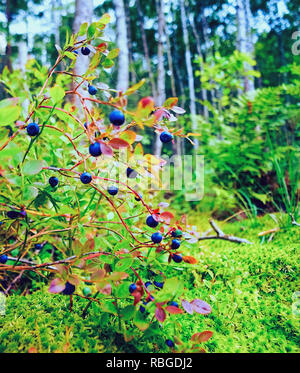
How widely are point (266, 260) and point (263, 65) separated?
68.1 ft

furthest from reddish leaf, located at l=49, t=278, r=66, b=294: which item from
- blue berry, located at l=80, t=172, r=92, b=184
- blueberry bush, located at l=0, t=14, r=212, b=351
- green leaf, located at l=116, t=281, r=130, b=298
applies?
blue berry, located at l=80, t=172, r=92, b=184

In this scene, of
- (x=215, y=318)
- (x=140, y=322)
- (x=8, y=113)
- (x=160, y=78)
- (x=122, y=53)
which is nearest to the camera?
(x=8, y=113)

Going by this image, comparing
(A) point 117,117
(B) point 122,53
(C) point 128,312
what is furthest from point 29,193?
(B) point 122,53

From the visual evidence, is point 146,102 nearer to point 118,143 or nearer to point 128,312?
point 118,143

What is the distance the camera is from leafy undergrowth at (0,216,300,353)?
728 millimetres

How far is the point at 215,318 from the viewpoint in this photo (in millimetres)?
933

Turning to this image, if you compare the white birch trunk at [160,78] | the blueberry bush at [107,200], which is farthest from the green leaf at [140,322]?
the white birch trunk at [160,78]

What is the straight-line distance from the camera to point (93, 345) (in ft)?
2.35

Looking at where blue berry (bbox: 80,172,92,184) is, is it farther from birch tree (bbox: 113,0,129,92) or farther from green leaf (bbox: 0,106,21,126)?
birch tree (bbox: 113,0,129,92)

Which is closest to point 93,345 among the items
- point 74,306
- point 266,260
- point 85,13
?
point 74,306

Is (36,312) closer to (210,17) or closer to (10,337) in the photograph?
(10,337)

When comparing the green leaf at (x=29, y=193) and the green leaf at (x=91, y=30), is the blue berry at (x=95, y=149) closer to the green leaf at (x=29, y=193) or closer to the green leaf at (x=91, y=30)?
the green leaf at (x=29, y=193)

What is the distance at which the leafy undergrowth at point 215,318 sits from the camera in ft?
2.39
